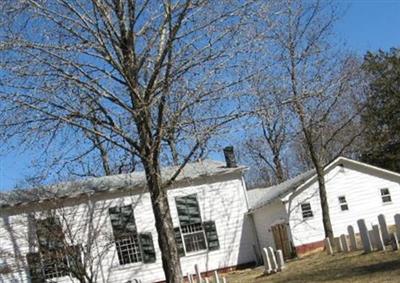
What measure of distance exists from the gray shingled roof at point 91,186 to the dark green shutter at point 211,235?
8.07 ft

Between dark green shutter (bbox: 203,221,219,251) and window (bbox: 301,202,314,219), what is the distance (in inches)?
178

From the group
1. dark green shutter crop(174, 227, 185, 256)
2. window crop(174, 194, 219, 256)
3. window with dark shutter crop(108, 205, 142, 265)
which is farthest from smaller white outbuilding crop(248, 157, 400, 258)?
window with dark shutter crop(108, 205, 142, 265)

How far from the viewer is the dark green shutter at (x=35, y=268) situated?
27516 mm

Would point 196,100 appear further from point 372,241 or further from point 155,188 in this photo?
point 372,241

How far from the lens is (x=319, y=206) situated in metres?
32.0

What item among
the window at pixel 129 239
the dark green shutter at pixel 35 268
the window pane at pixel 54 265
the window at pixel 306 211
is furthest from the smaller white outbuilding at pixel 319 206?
the dark green shutter at pixel 35 268

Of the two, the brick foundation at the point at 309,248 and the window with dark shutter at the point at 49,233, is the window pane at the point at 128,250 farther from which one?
the brick foundation at the point at 309,248

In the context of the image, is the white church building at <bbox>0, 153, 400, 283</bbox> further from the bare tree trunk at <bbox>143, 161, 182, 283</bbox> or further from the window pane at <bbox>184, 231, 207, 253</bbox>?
the bare tree trunk at <bbox>143, 161, 182, 283</bbox>

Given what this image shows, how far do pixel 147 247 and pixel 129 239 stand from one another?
930 mm

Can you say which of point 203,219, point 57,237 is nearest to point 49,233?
point 57,237

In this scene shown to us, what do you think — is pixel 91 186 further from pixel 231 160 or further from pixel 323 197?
pixel 323 197

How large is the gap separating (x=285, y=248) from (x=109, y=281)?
8754 mm

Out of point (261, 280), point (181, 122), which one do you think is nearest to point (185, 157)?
point (181, 122)

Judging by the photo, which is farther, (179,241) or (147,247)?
(179,241)
